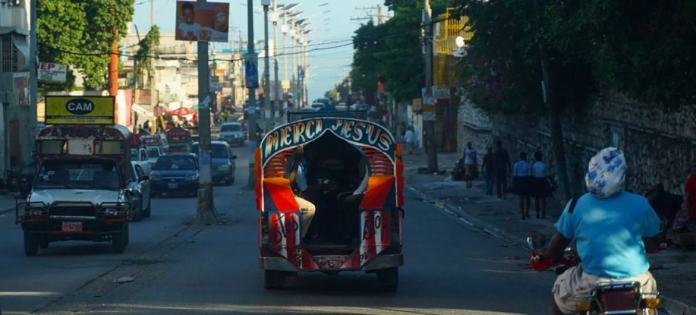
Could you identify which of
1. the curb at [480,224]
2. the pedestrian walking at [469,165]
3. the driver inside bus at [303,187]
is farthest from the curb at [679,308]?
the pedestrian walking at [469,165]

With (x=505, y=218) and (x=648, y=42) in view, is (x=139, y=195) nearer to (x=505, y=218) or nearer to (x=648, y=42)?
(x=505, y=218)

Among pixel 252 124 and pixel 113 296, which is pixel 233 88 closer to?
pixel 252 124

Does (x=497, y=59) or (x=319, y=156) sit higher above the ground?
(x=497, y=59)

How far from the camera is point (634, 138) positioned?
89.6 feet

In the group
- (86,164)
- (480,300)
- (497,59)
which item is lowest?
(480,300)

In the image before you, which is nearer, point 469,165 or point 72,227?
point 72,227

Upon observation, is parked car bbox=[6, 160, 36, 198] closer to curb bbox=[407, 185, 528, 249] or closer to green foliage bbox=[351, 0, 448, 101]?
curb bbox=[407, 185, 528, 249]

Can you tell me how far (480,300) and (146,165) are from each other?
105 feet

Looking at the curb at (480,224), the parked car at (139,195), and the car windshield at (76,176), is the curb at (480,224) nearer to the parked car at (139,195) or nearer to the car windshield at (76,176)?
the car windshield at (76,176)

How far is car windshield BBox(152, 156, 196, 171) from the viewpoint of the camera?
140 feet

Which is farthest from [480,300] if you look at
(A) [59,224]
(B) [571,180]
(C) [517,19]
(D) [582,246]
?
(B) [571,180]

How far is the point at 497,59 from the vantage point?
31469 millimetres

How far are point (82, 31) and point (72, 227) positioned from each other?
40.9 m

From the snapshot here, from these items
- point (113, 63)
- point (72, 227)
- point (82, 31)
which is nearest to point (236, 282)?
point (72, 227)
